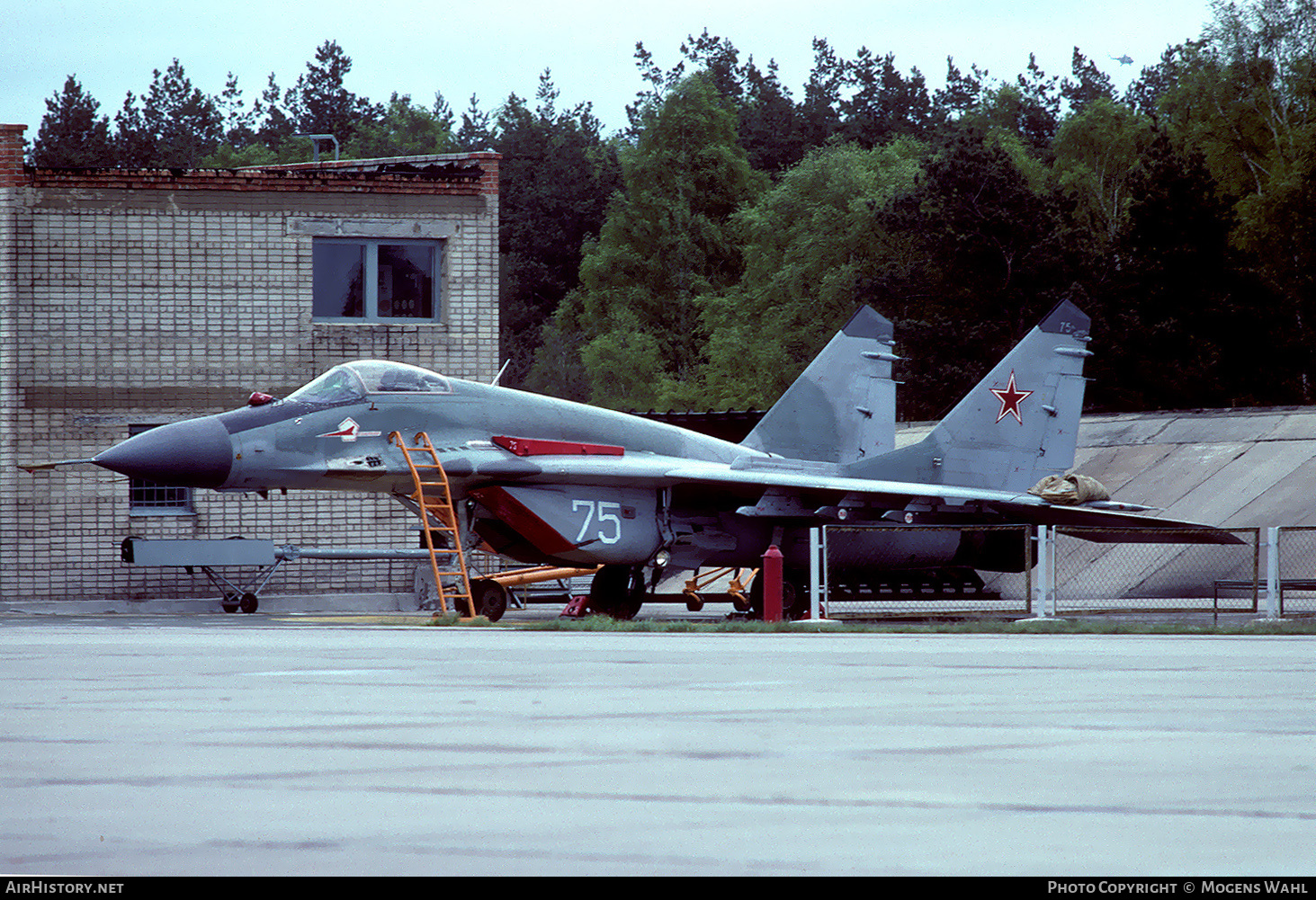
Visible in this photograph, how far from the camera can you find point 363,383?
1709 cm

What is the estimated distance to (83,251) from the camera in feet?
76.3

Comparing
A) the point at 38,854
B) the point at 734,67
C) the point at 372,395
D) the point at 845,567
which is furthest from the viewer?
the point at 734,67

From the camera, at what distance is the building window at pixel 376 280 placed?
79.9 feet

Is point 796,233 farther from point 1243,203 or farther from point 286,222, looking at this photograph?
point 286,222

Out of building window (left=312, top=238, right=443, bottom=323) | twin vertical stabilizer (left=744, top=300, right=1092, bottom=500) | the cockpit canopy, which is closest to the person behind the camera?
the cockpit canopy

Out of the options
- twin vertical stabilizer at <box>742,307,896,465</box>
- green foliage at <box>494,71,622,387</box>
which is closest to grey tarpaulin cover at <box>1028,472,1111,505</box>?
twin vertical stabilizer at <box>742,307,896,465</box>

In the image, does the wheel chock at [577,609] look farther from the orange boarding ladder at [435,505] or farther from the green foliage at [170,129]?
the green foliage at [170,129]

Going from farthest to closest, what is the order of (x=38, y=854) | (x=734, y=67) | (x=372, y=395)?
1. (x=734, y=67)
2. (x=372, y=395)
3. (x=38, y=854)

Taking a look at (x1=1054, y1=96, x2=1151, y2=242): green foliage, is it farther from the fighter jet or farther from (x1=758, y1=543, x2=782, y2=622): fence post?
(x1=758, y1=543, x2=782, y2=622): fence post

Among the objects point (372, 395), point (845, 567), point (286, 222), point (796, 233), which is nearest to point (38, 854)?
point (372, 395)

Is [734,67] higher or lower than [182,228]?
higher

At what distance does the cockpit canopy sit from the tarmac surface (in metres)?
8.81

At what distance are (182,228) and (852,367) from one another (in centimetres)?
1090

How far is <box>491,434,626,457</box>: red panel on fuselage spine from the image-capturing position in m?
17.7
